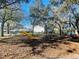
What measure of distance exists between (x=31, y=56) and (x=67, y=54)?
270 centimetres

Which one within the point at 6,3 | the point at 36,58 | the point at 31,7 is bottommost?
the point at 36,58

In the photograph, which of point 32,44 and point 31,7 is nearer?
point 32,44

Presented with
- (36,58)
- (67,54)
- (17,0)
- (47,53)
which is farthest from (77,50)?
(17,0)

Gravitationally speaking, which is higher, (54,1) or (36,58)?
(54,1)

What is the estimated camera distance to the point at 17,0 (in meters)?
18.9

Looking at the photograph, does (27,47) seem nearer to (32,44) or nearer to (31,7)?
(32,44)

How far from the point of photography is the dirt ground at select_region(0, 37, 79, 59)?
15.2 meters

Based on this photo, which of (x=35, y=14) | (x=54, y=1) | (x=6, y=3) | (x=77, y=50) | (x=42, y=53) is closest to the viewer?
(x=42, y=53)

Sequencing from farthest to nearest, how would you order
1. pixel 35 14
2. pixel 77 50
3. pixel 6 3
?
pixel 35 14 < pixel 6 3 < pixel 77 50

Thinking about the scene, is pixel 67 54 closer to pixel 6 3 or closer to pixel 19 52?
pixel 19 52

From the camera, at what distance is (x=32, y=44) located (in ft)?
58.5

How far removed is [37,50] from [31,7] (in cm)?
4365

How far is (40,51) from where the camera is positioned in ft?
53.2

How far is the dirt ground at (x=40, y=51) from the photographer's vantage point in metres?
15.2
